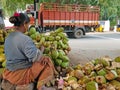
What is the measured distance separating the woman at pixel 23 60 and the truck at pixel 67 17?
47.5ft

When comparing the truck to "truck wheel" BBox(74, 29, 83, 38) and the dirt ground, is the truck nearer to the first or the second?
"truck wheel" BBox(74, 29, 83, 38)

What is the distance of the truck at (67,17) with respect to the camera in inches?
747

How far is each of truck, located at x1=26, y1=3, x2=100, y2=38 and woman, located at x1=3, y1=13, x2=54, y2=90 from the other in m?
14.5

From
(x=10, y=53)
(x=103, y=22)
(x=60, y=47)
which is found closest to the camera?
(x=10, y=53)

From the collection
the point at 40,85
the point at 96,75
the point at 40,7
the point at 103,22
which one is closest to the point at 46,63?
the point at 40,85

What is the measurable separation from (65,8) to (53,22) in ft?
4.00

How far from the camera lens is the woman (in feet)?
12.9

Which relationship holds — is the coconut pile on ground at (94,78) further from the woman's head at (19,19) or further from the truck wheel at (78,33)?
the truck wheel at (78,33)

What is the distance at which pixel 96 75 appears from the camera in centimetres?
477

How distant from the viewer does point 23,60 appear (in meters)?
4.08

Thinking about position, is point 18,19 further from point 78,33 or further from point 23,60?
point 78,33

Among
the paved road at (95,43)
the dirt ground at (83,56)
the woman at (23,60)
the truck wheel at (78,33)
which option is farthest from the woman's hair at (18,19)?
the truck wheel at (78,33)

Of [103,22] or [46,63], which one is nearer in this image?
[46,63]

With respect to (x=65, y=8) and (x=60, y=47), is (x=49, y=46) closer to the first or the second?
(x=60, y=47)
